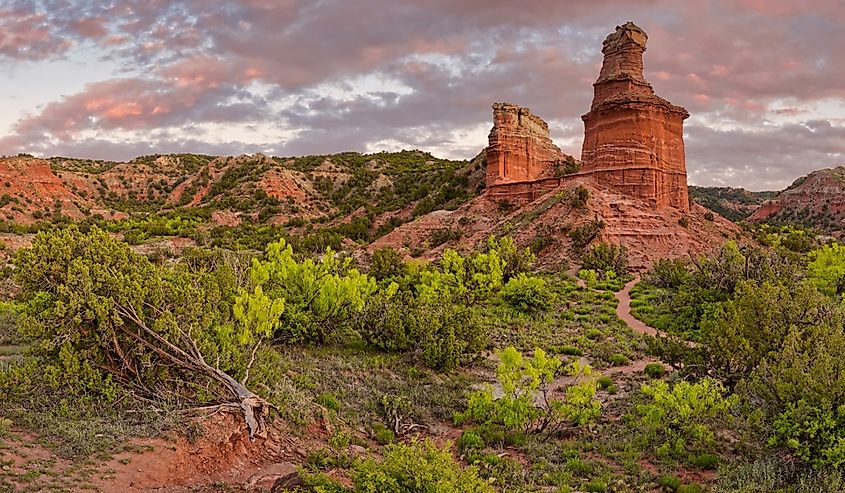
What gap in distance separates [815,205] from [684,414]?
10460cm

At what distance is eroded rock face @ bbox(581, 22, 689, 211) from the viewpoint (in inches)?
1697

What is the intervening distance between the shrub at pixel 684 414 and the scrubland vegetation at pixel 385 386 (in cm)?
4

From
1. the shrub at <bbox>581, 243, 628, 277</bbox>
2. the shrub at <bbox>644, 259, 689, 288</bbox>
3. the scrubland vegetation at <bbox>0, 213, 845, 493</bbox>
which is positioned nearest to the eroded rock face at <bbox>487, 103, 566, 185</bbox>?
the shrub at <bbox>581, 243, 628, 277</bbox>

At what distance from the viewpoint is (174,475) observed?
31.0 ft

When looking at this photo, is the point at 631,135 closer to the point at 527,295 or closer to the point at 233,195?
the point at 527,295

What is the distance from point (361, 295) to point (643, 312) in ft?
48.5

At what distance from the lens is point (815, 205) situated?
97812 mm

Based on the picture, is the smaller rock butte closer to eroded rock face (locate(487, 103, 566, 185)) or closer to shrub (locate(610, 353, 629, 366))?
eroded rock face (locate(487, 103, 566, 185))

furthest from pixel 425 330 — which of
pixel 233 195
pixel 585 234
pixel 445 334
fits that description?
pixel 233 195

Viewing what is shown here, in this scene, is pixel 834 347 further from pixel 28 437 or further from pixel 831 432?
pixel 28 437

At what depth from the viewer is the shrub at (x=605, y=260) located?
121 feet

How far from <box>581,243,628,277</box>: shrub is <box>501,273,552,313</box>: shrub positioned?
10.1 metres

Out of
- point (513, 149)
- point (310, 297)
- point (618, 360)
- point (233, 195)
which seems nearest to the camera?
point (310, 297)

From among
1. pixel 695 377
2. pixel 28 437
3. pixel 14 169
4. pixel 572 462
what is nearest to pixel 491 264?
pixel 695 377
